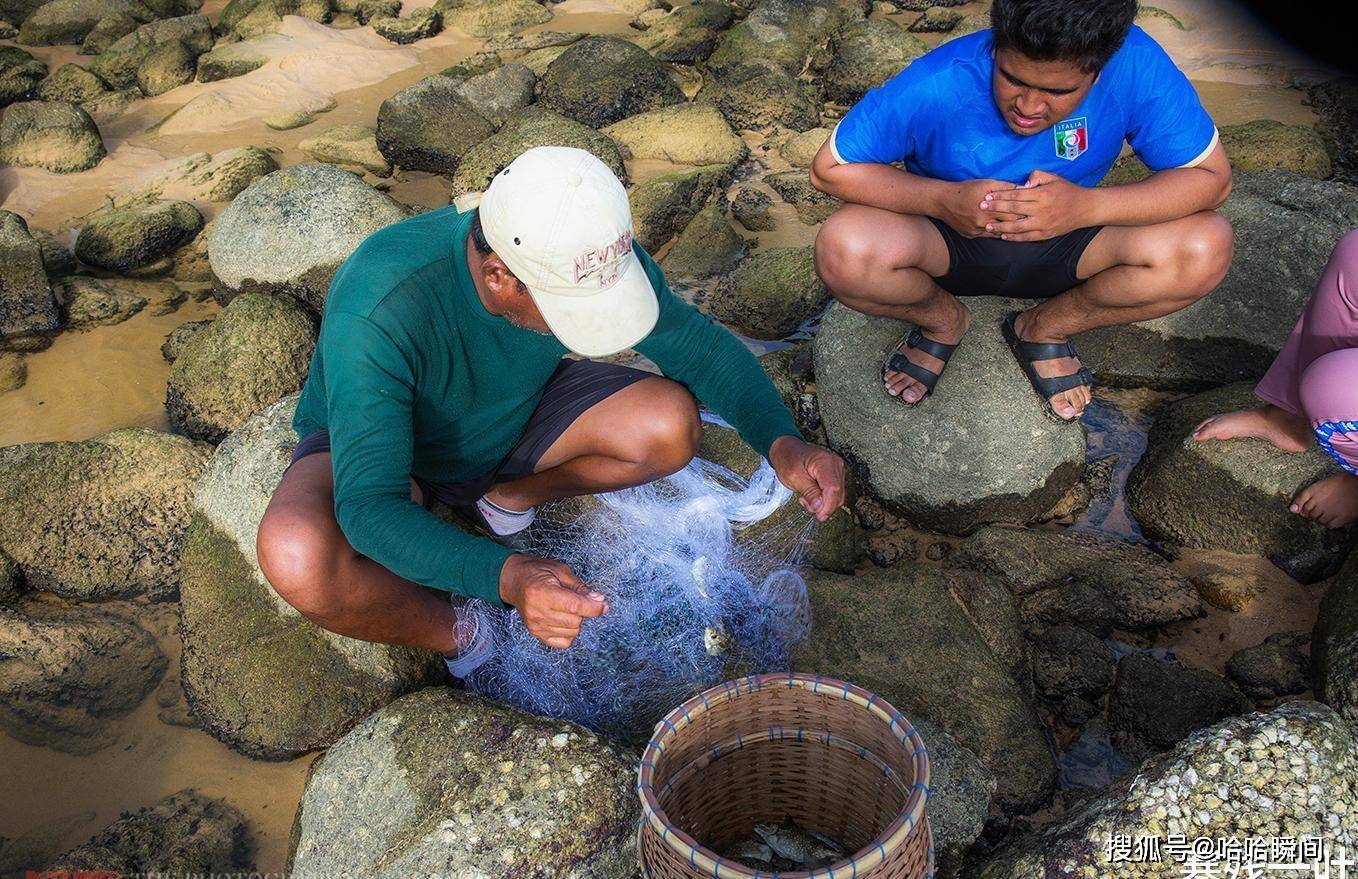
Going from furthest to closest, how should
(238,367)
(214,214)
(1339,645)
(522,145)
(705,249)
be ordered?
(214,214) → (522,145) → (705,249) → (238,367) → (1339,645)

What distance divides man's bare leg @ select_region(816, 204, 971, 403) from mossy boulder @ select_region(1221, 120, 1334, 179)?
273 cm

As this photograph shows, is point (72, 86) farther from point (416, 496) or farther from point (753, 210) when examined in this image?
point (416, 496)

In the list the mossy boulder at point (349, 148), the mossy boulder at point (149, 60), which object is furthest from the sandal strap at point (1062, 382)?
the mossy boulder at point (149, 60)

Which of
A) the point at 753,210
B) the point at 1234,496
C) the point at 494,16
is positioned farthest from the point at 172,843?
the point at 494,16

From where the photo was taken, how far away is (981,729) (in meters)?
2.90

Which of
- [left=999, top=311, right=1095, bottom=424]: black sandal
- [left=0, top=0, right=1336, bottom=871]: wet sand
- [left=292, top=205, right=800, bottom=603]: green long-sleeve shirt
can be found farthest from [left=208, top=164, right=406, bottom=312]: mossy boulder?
[left=999, top=311, right=1095, bottom=424]: black sandal

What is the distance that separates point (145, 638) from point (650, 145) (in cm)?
407

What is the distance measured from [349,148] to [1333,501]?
224 inches

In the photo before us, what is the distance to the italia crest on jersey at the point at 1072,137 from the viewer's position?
3232 millimetres

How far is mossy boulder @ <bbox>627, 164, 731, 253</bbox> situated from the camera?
5.41 meters

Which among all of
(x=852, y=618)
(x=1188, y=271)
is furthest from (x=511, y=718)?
(x=1188, y=271)

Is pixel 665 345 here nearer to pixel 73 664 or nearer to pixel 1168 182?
pixel 1168 182

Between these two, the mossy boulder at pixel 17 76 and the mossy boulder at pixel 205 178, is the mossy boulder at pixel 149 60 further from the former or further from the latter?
the mossy boulder at pixel 205 178

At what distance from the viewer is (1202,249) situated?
10.9ft
